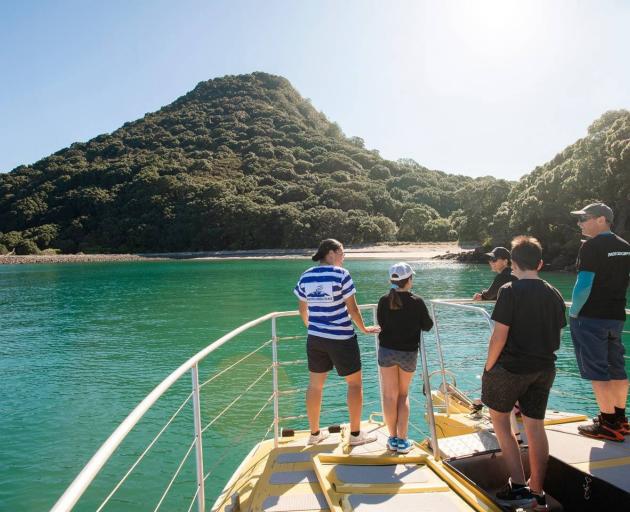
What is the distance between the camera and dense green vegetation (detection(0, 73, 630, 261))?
44.1m

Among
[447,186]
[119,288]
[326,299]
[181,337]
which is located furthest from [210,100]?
[326,299]

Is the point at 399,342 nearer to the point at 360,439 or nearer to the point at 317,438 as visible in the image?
the point at 360,439

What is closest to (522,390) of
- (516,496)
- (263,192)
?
(516,496)

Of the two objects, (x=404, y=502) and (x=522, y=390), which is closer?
(x=404, y=502)

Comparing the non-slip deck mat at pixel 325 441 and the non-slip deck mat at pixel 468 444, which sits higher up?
the non-slip deck mat at pixel 468 444

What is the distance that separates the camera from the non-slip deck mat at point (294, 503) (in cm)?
290

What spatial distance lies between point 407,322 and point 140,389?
8.96 m

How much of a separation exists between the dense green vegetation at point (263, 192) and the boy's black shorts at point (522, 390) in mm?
37963

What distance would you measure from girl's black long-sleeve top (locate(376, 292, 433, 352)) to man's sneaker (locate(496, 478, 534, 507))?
1.17 meters

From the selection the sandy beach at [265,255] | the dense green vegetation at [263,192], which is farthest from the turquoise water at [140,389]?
the sandy beach at [265,255]

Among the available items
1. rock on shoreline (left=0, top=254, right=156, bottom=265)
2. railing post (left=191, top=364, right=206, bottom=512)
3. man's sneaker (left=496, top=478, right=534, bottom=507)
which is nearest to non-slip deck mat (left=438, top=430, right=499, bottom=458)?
man's sneaker (left=496, top=478, right=534, bottom=507)

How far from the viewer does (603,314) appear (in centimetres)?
377

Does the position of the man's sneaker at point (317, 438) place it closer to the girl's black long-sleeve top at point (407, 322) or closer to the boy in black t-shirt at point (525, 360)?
the girl's black long-sleeve top at point (407, 322)

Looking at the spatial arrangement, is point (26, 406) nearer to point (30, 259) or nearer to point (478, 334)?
point (478, 334)
